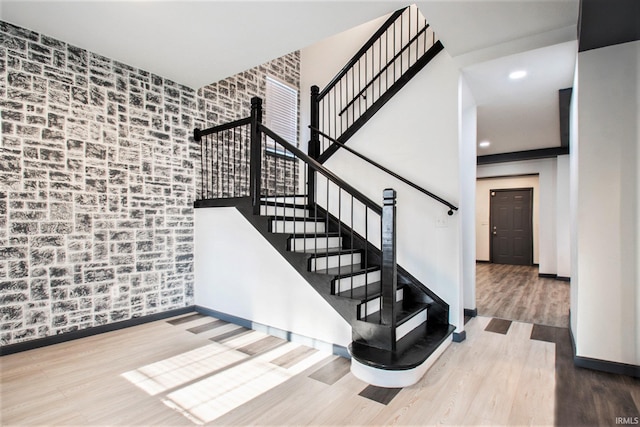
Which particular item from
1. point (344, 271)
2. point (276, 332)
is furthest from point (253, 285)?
point (344, 271)

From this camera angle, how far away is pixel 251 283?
11.3ft

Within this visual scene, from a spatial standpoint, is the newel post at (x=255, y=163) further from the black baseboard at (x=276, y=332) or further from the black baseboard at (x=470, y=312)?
the black baseboard at (x=470, y=312)

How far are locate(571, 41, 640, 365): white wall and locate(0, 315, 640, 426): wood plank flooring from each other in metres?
0.36

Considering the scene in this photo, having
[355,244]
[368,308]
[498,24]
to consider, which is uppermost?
[498,24]

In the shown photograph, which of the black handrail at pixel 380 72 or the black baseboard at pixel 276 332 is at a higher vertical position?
the black handrail at pixel 380 72

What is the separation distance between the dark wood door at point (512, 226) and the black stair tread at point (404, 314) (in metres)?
6.69

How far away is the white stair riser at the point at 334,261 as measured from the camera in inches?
114

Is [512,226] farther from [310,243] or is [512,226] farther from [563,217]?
[310,243]

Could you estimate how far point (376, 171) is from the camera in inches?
144

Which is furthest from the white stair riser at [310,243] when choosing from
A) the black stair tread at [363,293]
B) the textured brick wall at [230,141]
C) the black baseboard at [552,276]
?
the black baseboard at [552,276]

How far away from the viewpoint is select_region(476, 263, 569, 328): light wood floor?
13.3ft

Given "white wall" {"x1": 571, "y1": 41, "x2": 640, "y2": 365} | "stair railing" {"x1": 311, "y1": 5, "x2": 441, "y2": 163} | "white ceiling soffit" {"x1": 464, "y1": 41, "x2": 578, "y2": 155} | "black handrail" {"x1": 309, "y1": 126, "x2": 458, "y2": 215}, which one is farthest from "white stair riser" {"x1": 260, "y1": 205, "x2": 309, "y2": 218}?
"white wall" {"x1": 571, "y1": 41, "x2": 640, "y2": 365}

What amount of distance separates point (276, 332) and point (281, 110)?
372 cm

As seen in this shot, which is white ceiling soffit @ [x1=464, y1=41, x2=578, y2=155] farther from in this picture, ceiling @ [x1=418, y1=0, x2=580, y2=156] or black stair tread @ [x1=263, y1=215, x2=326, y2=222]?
black stair tread @ [x1=263, y1=215, x2=326, y2=222]
